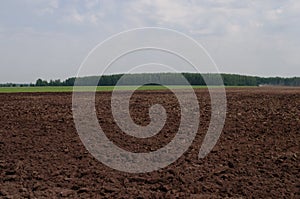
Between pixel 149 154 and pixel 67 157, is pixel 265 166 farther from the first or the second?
pixel 67 157

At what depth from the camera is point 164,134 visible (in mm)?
9430

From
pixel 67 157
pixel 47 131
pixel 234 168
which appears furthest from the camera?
pixel 47 131

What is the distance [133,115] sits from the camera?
1165cm

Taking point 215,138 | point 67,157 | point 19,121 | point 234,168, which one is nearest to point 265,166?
point 234,168

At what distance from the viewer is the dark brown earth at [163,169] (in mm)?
6660

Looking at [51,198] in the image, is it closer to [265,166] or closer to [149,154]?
[149,154]

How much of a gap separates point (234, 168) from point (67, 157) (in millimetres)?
2998

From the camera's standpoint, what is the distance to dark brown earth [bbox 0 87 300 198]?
666 centimetres

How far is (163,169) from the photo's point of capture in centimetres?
744

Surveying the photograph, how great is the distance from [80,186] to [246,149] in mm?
3270

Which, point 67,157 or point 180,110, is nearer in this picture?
point 67,157

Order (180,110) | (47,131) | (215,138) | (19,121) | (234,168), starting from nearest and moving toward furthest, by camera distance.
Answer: (234,168) → (215,138) → (47,131) → (19,121) → (180,110)

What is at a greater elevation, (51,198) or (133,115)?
(133,115)

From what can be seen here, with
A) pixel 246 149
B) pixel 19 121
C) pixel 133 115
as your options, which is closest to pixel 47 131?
pixel 19 121
